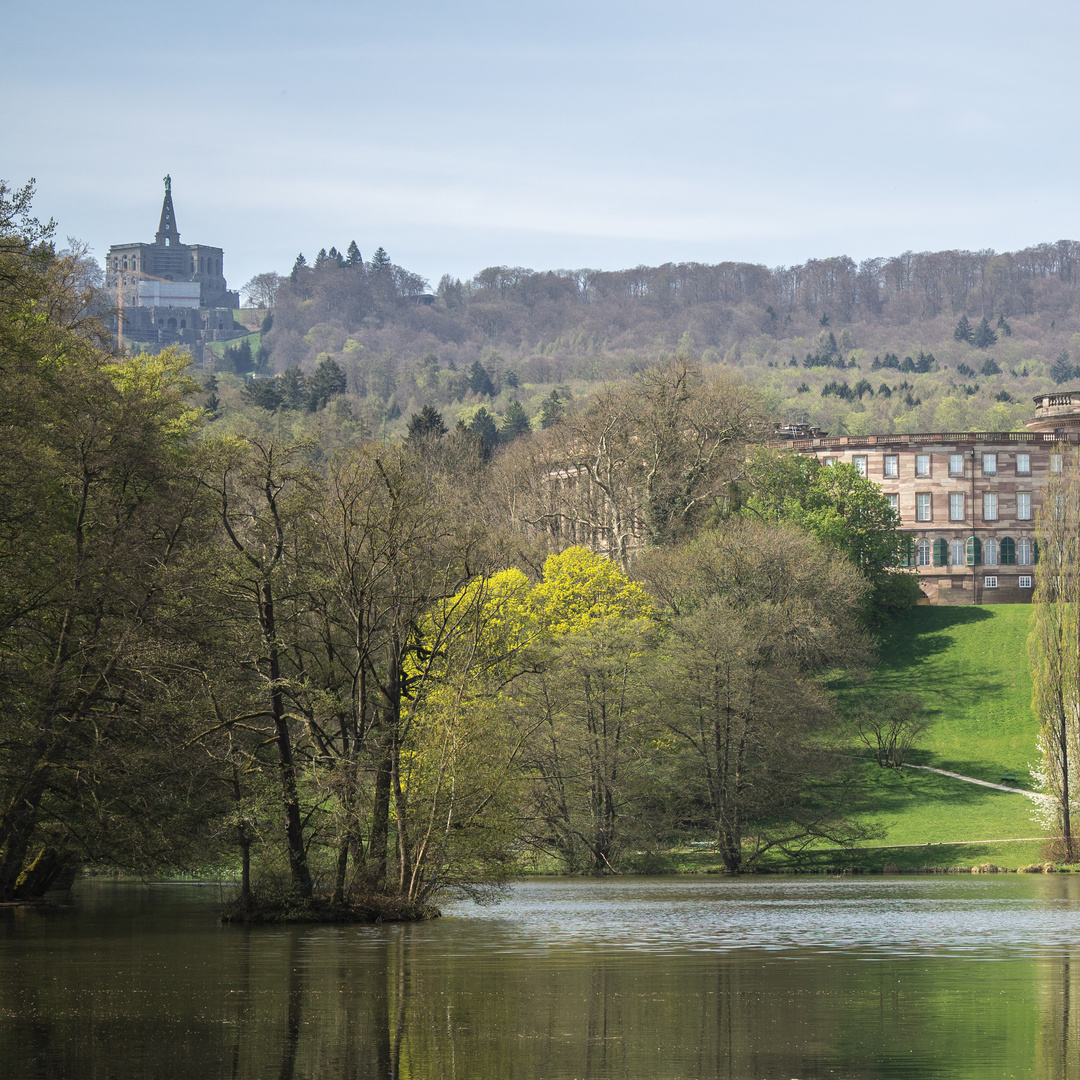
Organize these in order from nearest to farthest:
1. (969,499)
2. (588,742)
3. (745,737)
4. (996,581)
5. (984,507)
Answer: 1. (588,742)
2. (745,737)
3. (996,581)
4. (984,507)
5. (969,499)

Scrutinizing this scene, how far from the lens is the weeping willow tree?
57562 mm

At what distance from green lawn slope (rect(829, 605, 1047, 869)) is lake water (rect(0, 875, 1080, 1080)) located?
22512mm

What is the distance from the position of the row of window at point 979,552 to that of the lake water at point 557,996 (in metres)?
Result: 86.2

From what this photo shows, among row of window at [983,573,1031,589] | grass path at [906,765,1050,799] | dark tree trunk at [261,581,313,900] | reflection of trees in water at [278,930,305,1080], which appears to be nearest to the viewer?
reflection of trees in water at [278,930,305,1080]

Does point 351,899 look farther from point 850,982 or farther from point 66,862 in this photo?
point 850,982

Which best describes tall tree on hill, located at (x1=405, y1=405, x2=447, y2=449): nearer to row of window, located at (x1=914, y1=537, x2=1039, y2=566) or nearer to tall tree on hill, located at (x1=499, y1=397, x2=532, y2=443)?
tall tree on hill, located at (x1=499, y1=397, x2=532, y2=443)

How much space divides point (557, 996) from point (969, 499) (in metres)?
107

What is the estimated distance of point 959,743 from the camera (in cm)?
7744

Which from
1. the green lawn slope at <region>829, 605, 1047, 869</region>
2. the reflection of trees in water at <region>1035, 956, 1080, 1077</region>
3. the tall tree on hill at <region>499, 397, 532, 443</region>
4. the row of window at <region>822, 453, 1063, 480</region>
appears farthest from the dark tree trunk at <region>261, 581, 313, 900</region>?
the tall tree on hill at <region>499, 397, 532, 443</region>

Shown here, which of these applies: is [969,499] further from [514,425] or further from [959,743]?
[514,425]

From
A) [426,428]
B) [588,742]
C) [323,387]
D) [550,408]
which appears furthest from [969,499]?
[588,742]

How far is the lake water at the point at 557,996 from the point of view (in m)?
15.2

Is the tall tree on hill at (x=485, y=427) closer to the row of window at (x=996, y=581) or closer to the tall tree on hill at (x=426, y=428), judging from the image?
the tall tree on hill at (x=426, y=428)

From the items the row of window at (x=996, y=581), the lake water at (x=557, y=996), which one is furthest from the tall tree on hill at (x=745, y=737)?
the row of window at (x=996, y=581)
